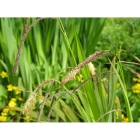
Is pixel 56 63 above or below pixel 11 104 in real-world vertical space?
above

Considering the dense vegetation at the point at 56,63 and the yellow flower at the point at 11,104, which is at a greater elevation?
the dense vegetation at the point at 56,63

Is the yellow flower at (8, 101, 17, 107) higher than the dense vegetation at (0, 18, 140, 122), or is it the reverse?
the dense vegetation at (0, 18, 140, 122)

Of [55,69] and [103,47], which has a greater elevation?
[103,47]

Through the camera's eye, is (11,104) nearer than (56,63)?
Yes
